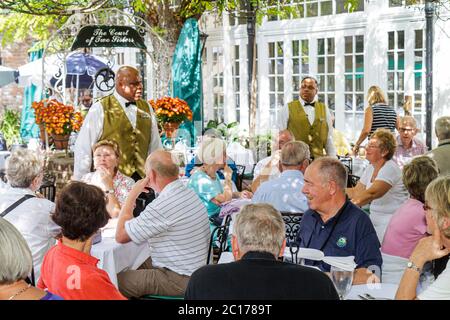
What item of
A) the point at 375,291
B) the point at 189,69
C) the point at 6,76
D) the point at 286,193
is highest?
the point at 6,76

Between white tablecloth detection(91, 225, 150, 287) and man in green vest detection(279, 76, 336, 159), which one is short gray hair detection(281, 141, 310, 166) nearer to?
white tablecloth detection(91, 225, 150, 287)

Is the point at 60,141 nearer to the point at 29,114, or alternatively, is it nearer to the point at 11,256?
the point at 11,256

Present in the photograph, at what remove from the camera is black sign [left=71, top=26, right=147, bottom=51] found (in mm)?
9188

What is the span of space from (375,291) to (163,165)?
157 centimetres

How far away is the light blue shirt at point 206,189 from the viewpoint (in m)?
5.46

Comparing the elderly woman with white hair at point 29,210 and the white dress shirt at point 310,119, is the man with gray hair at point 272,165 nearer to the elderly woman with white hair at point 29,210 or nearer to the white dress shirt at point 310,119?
the white dress shirt at point 310,119

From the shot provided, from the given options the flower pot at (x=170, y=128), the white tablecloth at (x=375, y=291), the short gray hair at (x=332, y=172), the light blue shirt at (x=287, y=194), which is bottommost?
the white tablecloth at (x=375, y=291)

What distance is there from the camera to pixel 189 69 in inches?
395

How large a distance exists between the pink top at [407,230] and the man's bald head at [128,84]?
291cm

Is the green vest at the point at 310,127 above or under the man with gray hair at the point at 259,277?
above

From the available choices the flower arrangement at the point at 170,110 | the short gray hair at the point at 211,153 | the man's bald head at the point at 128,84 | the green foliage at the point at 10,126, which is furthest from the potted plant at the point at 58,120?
the green foliage at the point at 10,126

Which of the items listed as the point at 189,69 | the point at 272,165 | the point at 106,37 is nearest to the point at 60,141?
the point at 106,37

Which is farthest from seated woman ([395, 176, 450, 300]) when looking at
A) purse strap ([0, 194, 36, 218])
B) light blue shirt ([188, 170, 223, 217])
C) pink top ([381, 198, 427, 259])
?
light blue shirt ([188, 170, 223, 217])
